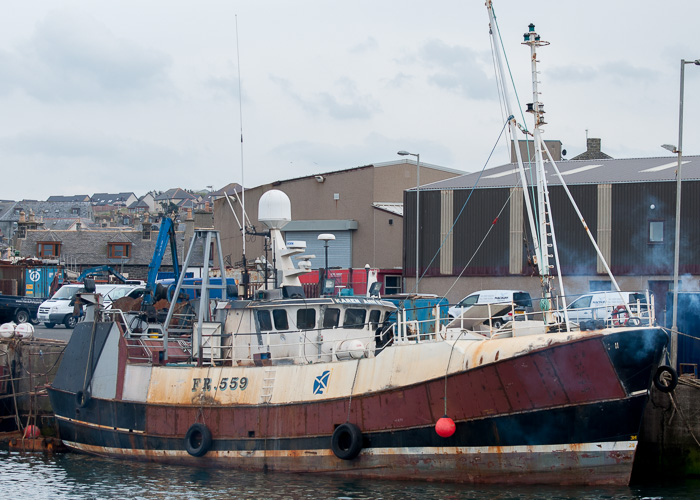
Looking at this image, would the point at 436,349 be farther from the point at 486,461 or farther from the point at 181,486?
→ the point at 181,486

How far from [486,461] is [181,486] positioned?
5.92 meters

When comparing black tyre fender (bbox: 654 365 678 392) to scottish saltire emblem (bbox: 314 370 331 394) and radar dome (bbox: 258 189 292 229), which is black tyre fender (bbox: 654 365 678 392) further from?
radar dome (bbox: 258 189 292 229)

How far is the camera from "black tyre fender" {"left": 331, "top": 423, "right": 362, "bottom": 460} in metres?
16.5

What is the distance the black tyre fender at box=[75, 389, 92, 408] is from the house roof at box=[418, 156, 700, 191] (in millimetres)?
16585

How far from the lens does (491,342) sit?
15.7 m

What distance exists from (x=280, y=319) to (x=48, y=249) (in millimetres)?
46803

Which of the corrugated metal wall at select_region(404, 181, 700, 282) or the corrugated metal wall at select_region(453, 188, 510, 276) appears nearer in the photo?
the corrugated metal wall at select_region(404, 181, 700, 282)

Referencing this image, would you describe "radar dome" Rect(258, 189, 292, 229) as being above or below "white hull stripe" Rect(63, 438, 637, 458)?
above

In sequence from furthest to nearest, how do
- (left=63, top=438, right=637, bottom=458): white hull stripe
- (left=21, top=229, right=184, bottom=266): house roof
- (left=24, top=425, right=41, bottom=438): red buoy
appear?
(left=21, top=229, right=184, bottom=266): house roof < (left=24, top=425, right=41, bottom=438): red buoy < (left=63, top=438, right=637, bottom=458): white hull stripe

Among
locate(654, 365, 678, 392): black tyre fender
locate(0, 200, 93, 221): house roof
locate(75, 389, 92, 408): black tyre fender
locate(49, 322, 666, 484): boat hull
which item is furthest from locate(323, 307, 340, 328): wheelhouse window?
locate(0, 200, 93, 221): house roof

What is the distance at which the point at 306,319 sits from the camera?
18.9 meters

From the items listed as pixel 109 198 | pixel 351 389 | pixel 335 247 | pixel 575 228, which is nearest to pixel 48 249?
pixel 335 247

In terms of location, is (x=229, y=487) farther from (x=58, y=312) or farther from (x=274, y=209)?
(x=58, y=312)

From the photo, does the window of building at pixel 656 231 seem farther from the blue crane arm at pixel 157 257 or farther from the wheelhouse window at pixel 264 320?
the wheelhouse window at pixel 264 320
